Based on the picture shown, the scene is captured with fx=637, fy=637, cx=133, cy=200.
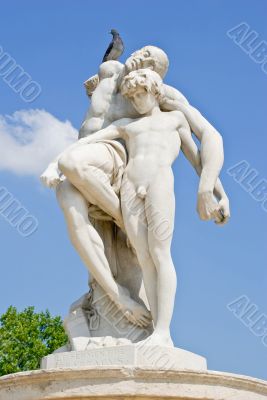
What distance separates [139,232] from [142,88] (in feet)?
4.62

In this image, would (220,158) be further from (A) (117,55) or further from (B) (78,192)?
(A) (117,55)

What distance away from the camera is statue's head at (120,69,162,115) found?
19.7 ft

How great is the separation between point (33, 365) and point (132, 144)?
1533 cm

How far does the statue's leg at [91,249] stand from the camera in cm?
551

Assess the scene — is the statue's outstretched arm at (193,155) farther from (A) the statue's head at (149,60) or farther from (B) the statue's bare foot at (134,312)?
(B) the statue's bare foot at (134,312)

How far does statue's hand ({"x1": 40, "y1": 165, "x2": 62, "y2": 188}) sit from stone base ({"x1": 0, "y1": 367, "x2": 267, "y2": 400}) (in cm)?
168

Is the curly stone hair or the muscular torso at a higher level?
the curly stone hair

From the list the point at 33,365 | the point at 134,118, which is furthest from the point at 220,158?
the point at 33,365

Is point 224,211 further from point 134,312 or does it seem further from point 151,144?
point 134,312

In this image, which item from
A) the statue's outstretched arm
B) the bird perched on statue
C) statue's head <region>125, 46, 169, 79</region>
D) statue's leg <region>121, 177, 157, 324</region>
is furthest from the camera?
the bird perched on statue

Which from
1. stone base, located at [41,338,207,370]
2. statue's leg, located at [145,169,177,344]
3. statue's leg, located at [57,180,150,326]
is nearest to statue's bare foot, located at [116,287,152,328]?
statue's leg, located at [57,180,150,326]

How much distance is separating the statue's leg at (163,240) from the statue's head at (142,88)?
2.52ft

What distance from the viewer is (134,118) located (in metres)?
6.29

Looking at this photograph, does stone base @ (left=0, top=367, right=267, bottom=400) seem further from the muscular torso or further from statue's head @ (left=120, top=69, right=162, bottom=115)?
statue's head @ (left=120, top=69, right=162, bottom=115)
